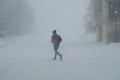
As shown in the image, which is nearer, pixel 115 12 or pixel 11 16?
pixel 115 12

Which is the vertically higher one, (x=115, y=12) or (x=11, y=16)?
(x=11, y=16)

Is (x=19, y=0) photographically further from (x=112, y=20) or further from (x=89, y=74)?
(x=89, y=74)

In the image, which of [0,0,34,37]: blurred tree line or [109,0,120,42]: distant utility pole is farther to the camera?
[0,0,34,37]: blurred tree line

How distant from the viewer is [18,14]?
72.0 meters

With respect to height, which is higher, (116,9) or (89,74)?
(116,9)

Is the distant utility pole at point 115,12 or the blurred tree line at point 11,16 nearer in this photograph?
the distant utility pole at point 115,12

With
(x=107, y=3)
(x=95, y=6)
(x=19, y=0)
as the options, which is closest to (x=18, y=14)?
(x=19, y=0)

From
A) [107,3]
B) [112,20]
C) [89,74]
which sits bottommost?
[89,74]

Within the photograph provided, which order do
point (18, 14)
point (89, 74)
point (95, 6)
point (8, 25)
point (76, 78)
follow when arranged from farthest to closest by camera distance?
point (18, 14) < point (8, 25) < point (95, 6) < point (89, 74) < point (76, 78)

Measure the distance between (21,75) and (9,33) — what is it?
56.9m

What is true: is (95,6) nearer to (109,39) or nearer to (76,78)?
(109,39)

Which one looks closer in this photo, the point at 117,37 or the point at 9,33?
the point at 117,37

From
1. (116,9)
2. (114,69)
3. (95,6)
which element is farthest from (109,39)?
(114,69)

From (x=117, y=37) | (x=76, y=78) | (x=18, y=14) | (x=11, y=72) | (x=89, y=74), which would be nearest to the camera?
(x=76, y=78)
